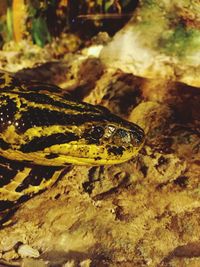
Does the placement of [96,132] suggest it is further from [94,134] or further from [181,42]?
[181,42]

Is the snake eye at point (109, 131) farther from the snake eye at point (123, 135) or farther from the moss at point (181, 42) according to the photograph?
the moss at point (181, 42)

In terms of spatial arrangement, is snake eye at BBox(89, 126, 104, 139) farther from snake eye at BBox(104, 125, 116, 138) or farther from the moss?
the moss

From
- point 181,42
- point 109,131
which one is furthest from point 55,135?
point 181,42

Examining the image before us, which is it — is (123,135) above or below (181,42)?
below

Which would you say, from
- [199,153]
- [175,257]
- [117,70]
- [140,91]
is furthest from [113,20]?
[175,257]

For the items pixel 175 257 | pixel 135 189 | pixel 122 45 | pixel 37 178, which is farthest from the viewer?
pixel 122 45

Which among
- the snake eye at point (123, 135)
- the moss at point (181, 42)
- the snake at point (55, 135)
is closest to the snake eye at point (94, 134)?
the snake at point (55, 135)

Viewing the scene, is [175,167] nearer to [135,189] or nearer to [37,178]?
[135,189]

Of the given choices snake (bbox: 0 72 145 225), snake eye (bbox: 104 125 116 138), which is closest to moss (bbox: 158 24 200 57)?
snake (bbox: 0 72 145 225)

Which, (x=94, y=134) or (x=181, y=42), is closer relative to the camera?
(x=94, y=134)
